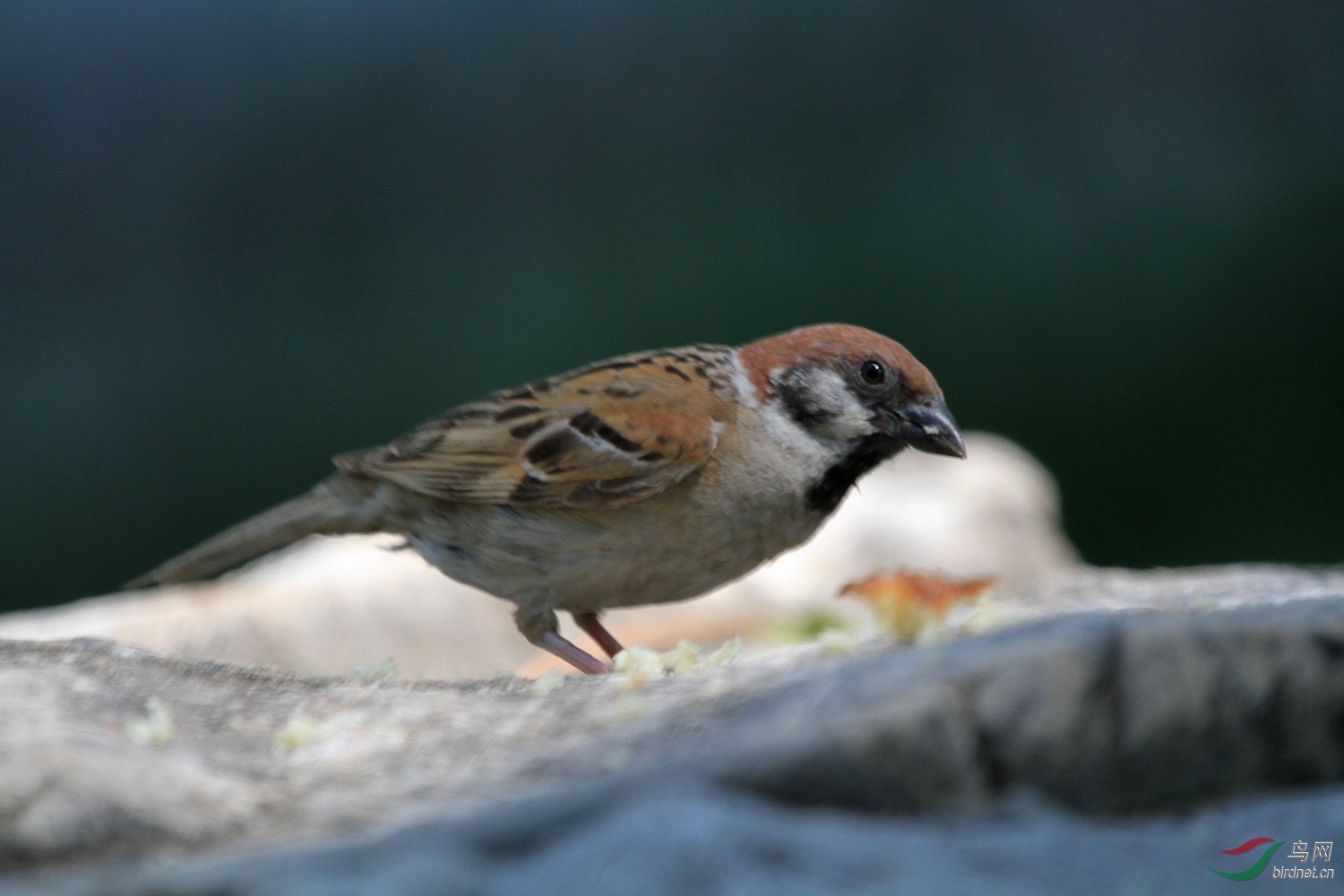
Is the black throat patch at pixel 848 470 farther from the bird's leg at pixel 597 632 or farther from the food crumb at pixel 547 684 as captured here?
the food crumb at pixel 547 684

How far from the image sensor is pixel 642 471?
10.0 ft

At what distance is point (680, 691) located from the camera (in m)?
1.89

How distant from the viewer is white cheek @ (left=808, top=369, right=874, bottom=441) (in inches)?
126

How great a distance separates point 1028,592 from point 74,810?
3.03 m

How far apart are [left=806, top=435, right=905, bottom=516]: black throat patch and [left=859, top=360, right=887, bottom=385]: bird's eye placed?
147 mm

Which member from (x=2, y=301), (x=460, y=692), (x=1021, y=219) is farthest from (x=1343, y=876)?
(x=2, y=301)

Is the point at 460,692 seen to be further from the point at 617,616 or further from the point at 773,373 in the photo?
the point at 617,616

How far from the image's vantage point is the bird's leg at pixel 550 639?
3.09 m

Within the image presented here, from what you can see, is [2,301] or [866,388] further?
[2,301]

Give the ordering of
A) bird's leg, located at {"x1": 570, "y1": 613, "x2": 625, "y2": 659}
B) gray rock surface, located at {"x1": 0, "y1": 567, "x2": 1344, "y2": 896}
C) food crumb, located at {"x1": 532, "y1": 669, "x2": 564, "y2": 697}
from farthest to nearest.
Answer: bird's leg, located at {"x1": 570, "y1": 613, "x2": 625, "y2": 659}, food crumb, located at {"x1": 532, "y1": 669, "x2": 564, "y2": 697}, gray rock surface, located at {"x1": 0, "y1": 567, "x2": 1344, "y2": 896}

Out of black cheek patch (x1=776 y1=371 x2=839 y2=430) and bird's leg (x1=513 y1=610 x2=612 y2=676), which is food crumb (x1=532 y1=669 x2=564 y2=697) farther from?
black cheek patch (x1=776 y1=371 x2=839 y2=430)

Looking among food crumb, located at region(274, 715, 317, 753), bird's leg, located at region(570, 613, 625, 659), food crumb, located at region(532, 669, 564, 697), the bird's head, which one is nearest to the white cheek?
the bird's head

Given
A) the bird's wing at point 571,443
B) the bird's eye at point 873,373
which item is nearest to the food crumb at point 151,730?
the bird's wing at point 571,443

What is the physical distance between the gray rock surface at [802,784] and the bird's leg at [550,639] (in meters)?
1.29
